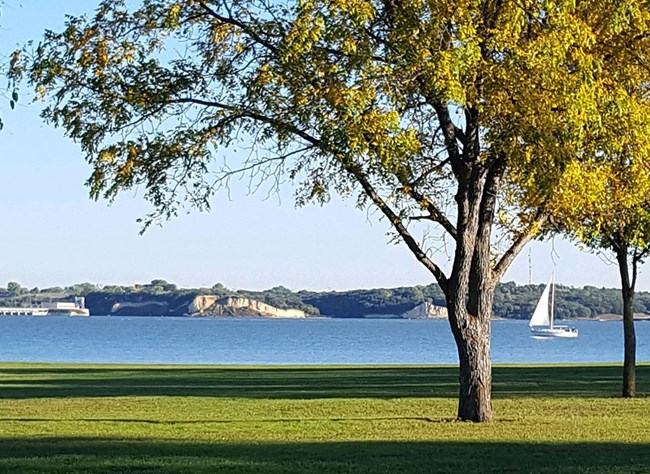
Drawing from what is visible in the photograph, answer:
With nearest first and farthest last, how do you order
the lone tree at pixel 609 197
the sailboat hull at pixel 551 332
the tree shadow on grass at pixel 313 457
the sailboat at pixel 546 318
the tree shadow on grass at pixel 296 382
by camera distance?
the tree shadow on grass at pixel 313 457 < the lone tree at pixel 609 197 < the tree shadow on grass at pixel 296 382 < the sailboat at pixel 546 318 < the sailboat hull at pixel 551 332

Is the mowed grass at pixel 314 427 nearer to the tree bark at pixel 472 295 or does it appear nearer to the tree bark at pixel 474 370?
the tree bark at pixel 474 370

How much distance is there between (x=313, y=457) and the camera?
642 inches

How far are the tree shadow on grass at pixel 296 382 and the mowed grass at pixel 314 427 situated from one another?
0.21 ft

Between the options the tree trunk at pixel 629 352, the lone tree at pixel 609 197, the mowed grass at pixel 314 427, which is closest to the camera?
the mowed grass at pixel 314 427

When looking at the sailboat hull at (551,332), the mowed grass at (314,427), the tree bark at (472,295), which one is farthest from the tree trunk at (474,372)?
the sailboat hull at (551,332)

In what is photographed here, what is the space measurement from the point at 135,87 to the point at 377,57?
4.02 m

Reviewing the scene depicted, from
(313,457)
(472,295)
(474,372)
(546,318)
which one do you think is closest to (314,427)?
(474,372)

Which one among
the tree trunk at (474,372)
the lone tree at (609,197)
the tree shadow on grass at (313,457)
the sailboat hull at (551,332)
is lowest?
the tree shadow on grass at (313,457)

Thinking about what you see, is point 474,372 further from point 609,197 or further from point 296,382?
point 296,382

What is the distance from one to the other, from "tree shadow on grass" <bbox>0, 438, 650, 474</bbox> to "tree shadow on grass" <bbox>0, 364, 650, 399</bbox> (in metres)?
10.4

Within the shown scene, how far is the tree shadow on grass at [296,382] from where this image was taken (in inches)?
1158

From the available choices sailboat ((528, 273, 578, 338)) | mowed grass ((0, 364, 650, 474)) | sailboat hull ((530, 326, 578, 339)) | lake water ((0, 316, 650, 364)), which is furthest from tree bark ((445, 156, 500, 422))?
sailboat hull ((530, 326, 578, 339))

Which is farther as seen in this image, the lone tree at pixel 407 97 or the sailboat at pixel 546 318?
the sailboat at pixel 546 318

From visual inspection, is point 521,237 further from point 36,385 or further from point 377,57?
point 36,385
